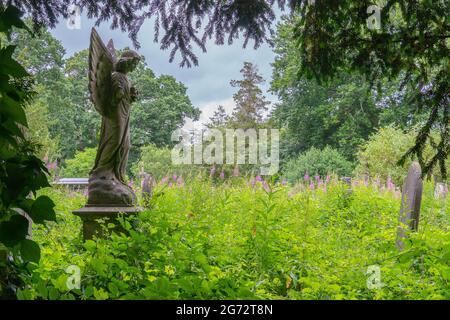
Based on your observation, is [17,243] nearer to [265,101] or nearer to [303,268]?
[303,268]

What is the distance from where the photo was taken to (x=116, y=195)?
454 cm

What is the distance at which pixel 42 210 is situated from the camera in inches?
32.9

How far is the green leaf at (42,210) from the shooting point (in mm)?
832

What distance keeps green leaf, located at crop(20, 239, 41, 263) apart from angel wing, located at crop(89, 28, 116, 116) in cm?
→ 400

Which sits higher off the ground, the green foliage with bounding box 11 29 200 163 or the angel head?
the green foliage with bounding box 11 29 200 163

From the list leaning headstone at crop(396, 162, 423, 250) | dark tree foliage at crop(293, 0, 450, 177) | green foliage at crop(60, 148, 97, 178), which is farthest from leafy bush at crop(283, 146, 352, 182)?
dark tree foliage at crop(293, 0, 450, 177)

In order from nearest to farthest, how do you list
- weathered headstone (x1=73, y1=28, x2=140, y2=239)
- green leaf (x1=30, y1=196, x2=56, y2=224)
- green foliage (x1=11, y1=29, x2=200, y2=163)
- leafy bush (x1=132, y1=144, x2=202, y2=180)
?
1. green leaf (x1=30, y1=196, x2=56, y2=224)
2. weathered headstone (x1=73, y1=28, x2=140, y2=239)
3. leafy bush (x1=132, y1=144, x2=202, y2=180)
4. green foliage (x1=11, y1=29, x2=200, y2=163)

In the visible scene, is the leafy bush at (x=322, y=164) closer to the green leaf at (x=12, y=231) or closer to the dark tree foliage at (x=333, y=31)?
the dark tree foliage at (x=333, y=31)

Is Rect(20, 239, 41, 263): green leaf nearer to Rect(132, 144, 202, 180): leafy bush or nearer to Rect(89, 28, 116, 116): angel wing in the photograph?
Rect(89, 28, 116, 116): angel wing

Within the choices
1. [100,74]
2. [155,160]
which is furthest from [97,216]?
[155,160]

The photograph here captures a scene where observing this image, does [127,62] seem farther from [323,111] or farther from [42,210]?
[323,111]

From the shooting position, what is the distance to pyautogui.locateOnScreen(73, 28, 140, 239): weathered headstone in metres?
4.57

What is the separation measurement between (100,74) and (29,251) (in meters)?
4.18
